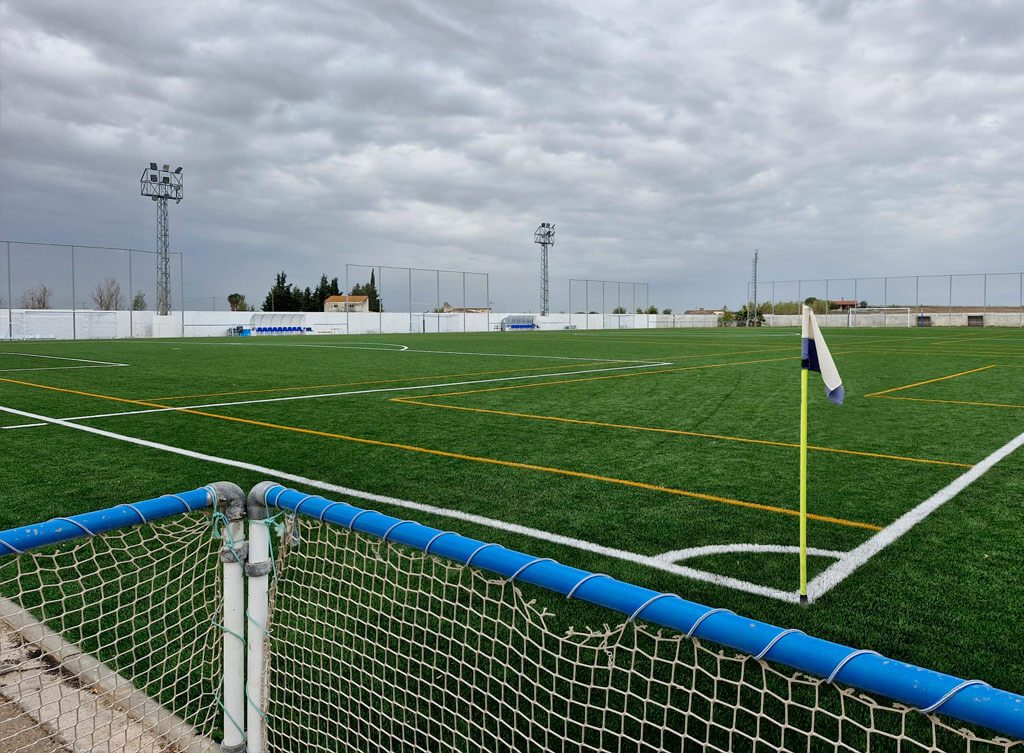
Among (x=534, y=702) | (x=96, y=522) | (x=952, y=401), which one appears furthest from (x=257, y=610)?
(x=952, y=401)

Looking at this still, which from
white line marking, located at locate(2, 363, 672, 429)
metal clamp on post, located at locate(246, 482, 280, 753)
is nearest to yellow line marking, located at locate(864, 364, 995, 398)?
white line marking, located at locate(2, 363, 672, 429)

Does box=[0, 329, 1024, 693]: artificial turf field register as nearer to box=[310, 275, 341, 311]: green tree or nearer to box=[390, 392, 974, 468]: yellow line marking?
box=[390, 392, 974, 468]: yellow line marking

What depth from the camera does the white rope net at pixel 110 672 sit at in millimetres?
3021

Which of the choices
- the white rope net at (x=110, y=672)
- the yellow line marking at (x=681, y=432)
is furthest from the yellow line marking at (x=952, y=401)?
the white rope net at (x=110, y=672)

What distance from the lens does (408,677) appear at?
3230mm

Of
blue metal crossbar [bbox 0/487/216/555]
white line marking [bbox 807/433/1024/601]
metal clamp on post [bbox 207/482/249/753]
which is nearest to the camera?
blue metal crossbar [bbox 0/487/216/555]

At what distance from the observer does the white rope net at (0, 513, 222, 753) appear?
302 cm

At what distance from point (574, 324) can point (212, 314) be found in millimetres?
33941

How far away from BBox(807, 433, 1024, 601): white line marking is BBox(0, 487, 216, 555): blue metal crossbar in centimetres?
328

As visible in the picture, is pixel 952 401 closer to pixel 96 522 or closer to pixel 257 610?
pixel 257 610

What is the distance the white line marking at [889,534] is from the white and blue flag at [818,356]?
1.10 m

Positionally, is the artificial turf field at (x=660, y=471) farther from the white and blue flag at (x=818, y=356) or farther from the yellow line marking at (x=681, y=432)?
the white and blue flag at (x=818, y=356)

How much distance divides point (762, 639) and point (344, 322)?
198ft

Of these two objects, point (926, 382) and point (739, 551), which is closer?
point (739, 551)
